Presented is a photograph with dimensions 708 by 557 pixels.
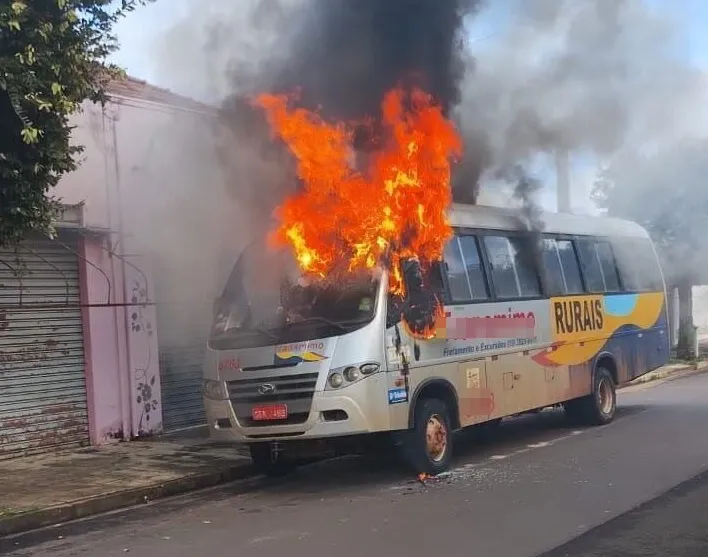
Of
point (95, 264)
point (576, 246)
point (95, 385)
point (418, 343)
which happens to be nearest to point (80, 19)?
point (418, 343)

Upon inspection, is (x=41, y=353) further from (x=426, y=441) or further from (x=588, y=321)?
(x=588, y=321)

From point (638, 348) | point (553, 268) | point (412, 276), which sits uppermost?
point (553, 268)

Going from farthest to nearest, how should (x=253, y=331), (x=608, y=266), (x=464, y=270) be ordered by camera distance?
(x=608, y=266) → (x=464, y=270) → (x=253, y=331)

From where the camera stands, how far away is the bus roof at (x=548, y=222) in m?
9.55

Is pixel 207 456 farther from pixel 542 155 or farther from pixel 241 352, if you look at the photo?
pixel 542 155

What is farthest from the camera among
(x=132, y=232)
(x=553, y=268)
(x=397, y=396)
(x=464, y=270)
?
(x=132, y=232)

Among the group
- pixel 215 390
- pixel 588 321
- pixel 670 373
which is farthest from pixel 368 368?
pixel 670 373

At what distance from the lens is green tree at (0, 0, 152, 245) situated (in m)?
6.29

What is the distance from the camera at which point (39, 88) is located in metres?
6.50

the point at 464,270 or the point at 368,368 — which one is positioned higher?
the point at 464,270

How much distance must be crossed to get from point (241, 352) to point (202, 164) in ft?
12.6

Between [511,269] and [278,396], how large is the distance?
140 inches

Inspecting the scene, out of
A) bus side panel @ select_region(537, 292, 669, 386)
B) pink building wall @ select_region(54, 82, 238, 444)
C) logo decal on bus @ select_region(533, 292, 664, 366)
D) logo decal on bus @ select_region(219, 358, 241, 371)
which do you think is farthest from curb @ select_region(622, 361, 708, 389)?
logo decal on bus @ select_region(219, 358, 241, 371)

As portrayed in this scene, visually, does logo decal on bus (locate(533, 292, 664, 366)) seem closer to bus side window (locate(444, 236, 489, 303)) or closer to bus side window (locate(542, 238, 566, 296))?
bus side window (locate(542, 238, 566, 296))
